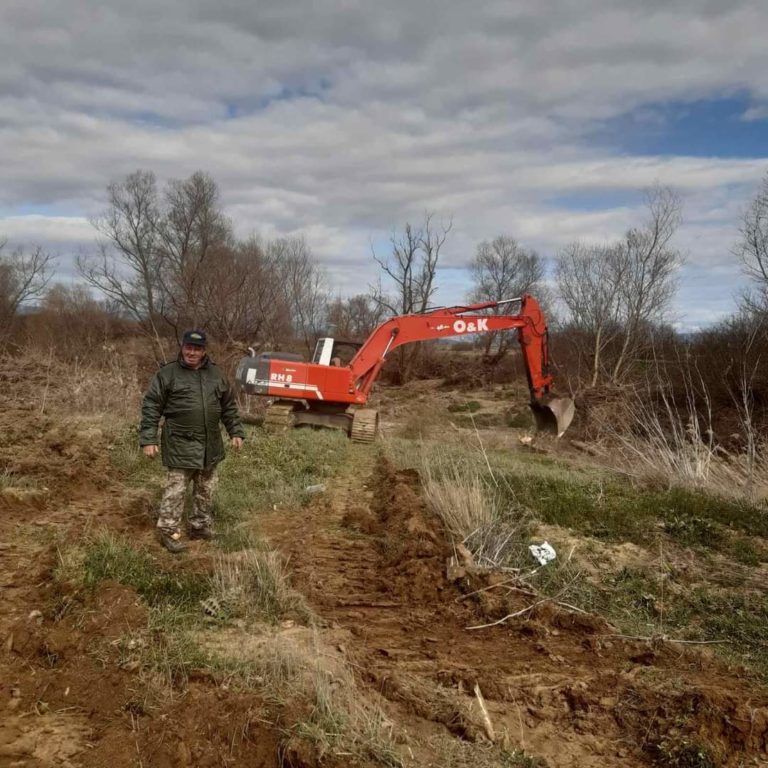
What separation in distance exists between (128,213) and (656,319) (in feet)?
96.1

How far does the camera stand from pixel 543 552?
17.9 feet

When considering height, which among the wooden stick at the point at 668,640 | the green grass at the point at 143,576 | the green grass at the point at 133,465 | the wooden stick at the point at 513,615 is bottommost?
the wooden stick at the point at 668,640

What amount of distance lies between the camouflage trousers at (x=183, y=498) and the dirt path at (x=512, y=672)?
73 centimetres

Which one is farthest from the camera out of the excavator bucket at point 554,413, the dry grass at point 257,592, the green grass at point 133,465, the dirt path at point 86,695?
the excavator bucket at point 554,413

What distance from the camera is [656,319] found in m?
23.4

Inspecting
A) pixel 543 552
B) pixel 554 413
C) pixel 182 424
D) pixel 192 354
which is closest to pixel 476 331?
pixel 554 413

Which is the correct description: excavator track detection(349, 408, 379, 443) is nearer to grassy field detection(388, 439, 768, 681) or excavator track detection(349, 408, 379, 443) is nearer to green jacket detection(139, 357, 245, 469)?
grassy field detection(388, 439, 768, 681)

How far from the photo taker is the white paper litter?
5.35m

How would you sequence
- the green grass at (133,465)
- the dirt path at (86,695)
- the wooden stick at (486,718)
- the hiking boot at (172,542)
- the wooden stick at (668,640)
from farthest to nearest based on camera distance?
the green grass at (133,465)
the hiking boot at (172,542)
the wooden stick at (668,640)
the wooden stick at (486,718)
the dirt path at (86,695)

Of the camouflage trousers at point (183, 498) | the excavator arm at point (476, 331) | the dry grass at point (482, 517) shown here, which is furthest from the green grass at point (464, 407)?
the camouflage trousers at point (183, 498)

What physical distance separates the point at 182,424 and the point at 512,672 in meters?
3.25

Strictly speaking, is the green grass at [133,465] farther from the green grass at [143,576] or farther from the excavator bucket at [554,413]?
the excavator bucket at [554,413]

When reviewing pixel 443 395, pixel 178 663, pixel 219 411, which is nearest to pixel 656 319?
pixel 443 395

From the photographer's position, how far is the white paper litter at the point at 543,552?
5352mm
